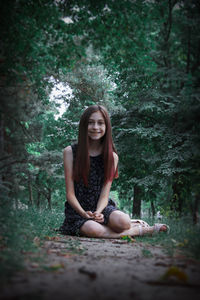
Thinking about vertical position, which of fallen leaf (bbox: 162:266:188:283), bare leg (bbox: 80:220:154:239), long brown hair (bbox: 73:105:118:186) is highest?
long brown hair (bbox: 73:105:118:186)

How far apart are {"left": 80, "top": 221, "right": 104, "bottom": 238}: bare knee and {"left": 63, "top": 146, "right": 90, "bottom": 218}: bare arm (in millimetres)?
140

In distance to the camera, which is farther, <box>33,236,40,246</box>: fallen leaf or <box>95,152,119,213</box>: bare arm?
<box>95,152,119,213</box>: bare arm

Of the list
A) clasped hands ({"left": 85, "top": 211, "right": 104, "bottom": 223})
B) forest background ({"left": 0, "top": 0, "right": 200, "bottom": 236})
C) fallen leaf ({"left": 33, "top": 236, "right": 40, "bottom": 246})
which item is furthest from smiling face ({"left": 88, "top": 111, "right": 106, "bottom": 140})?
fallen leaf ({"left": 33, "top": 236, "right": 40, "bottom": 246})

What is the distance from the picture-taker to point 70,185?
13.8 feet

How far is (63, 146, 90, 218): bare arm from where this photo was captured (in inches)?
161

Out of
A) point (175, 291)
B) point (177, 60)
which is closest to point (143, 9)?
point (177, 60)

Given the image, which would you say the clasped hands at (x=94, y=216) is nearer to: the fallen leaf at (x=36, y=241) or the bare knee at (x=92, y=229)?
the bare knee at (x=92, y=229)

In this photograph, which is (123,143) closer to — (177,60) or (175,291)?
(177,60)

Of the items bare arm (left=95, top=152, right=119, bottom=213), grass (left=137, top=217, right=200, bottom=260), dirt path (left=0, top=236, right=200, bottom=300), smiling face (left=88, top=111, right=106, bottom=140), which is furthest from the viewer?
smiling face (left=88, top=111, right=106, bottom=140)

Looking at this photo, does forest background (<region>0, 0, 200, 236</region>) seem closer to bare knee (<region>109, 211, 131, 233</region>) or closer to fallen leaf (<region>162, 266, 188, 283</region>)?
bare knee (<region>109, 211, 131, 233</region>)

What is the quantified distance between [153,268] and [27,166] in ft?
8.27

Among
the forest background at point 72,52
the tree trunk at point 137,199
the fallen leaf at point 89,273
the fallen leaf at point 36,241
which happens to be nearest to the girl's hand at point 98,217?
the forest background at point 72,52

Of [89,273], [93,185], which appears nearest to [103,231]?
[93,185]

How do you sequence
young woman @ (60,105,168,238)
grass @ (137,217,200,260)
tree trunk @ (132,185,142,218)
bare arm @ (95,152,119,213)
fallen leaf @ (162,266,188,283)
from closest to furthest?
fallen leaf @ (162,266,188,283), grass @ (137,217,200,260), young woman @ (60,105,168,238), bare arm @ (95,152,119,213), tree trunk @ (132,185,142,218)
